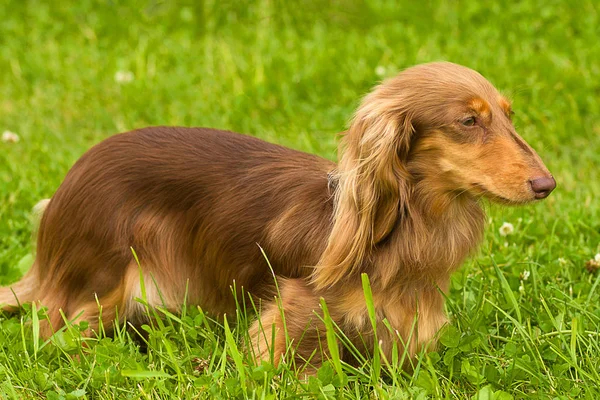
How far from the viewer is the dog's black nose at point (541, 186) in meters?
2.78

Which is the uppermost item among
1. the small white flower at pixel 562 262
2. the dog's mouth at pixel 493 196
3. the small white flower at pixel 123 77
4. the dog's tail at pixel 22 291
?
the dog's mouth at pixel 493 196

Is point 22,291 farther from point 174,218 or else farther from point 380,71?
Result: point 380,71

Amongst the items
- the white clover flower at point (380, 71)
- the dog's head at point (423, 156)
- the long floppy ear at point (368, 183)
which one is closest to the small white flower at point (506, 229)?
the dog's head at point (423, 156)

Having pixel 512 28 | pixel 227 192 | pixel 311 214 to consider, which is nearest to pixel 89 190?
pixel 227 192

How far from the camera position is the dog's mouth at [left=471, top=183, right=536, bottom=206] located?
2.82m

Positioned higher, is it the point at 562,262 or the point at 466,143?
the point at 466,143

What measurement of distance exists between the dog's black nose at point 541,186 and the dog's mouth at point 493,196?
3cm

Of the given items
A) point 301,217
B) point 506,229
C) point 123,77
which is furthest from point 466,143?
point 123,77

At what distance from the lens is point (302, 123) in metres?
5.77

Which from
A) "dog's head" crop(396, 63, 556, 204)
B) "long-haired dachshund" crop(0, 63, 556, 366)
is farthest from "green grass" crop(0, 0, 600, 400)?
"dog's head" crop(396, 63, 556, 204)

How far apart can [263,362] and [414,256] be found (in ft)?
1.94

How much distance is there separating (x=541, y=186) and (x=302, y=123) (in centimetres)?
310

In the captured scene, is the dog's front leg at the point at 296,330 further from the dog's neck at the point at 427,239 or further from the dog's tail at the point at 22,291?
the dog's tail at the point at 22,291

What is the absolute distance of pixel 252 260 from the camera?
336 centimetres
